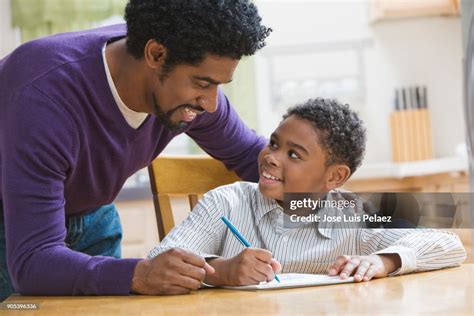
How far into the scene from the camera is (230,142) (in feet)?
4.84

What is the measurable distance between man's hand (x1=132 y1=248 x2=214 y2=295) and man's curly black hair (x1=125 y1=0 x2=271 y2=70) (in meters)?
0.30

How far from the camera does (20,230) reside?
1.03m

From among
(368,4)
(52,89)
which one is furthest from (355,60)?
(52,89)

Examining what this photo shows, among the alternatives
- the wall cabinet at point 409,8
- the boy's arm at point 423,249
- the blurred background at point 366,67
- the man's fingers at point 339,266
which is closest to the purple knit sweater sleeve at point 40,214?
the man's fingers at point 339,266

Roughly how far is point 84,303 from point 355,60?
260cm

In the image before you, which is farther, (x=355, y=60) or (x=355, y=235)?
(x=355, y=60)

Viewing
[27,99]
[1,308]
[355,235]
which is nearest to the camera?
[1,308]

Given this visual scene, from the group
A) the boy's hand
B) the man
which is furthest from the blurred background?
the boy's hand

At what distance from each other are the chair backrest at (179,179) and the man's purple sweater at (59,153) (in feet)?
0.48

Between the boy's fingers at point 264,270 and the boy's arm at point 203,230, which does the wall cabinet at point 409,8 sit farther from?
the boy's fingers at point 264,270

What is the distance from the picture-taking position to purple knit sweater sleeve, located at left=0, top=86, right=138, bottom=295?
101 centimetres

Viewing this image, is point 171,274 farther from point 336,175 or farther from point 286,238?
point 336,175

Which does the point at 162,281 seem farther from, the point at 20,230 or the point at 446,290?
the point at 446,290

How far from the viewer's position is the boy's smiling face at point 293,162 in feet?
4.03
